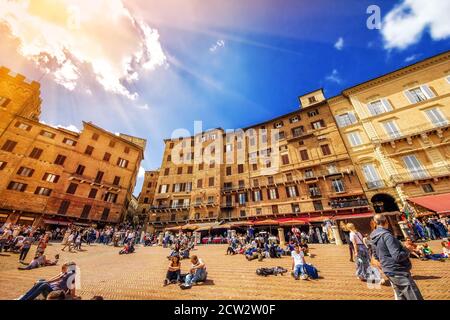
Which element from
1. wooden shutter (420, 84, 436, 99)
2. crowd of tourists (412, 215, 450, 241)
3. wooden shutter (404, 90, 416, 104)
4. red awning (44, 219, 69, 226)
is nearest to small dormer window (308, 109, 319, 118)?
wooden shutter (404, 90, 416, 104)

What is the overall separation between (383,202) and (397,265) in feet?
69.9

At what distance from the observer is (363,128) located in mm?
22578

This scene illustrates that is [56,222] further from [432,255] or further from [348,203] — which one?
[348,203]

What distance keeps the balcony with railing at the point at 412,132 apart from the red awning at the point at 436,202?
634cm

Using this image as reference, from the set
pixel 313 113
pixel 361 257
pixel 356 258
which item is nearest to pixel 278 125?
pixel 313 113

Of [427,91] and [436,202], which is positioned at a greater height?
[427,91]

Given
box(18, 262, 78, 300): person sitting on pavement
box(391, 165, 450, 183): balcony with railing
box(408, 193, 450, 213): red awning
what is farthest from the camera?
box(391, 165, 450, 183): balcony with railing

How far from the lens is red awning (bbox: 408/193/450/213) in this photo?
1345 centimetres

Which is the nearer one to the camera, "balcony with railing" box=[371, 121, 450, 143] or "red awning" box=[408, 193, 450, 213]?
"red awning" box=[408, 193, 450, 213]

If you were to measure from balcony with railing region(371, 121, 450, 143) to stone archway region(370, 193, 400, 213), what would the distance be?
5947mm

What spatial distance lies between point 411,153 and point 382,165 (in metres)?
2.61

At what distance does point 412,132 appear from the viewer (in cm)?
1944

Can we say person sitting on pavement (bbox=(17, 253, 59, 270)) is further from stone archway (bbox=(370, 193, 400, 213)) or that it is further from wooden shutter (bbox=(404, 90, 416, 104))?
wooden shutter (bbox=(404, 90, 416, 104))
